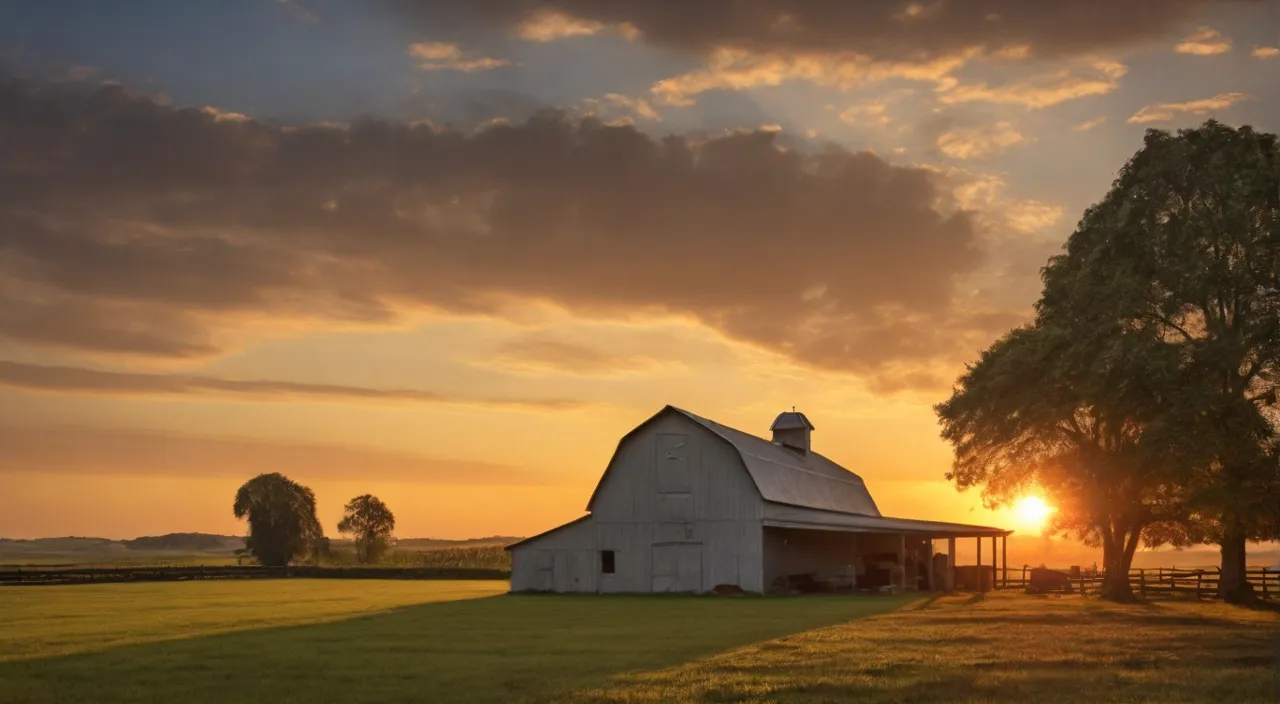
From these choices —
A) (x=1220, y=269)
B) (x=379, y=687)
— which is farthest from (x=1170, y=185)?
(x=379, y=687)

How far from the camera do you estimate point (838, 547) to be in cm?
6347

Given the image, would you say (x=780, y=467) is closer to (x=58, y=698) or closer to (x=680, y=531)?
(x=680, y=531)

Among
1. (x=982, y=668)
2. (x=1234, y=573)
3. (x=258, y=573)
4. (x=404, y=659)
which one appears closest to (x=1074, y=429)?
(x=1234, y=573)

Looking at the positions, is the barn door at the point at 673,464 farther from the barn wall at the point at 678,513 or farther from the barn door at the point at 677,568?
the barn door at the point at 677,568

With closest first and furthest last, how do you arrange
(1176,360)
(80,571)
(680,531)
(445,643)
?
(445,643)
(1176,360)
(680,531)
(80,571)

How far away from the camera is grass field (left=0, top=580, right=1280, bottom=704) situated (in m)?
17.3

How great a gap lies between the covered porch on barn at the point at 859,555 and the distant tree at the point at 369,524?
258 ft

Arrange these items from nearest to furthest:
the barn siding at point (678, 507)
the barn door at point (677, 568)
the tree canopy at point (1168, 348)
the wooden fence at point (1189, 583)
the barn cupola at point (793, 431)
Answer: the tree canopy at point (1168, 348), the barn siding at point (678, 507), the barn door at point (677, 568), the wooden fence at point (1189, 583), the barn cupola at point (793, 431)

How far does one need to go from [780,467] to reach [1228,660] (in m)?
40.3

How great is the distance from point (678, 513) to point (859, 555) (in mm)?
16301

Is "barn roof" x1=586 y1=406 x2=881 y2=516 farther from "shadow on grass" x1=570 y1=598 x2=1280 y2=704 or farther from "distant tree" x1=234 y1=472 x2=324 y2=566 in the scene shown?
"distant tree" x1=234 y1=472 x2=324 y2=566

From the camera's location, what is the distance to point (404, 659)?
21938mm

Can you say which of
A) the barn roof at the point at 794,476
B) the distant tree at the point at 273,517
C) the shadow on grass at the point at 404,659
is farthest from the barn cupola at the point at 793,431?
the distant tree at the point at 273,517

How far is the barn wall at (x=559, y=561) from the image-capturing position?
5528 centimetres
